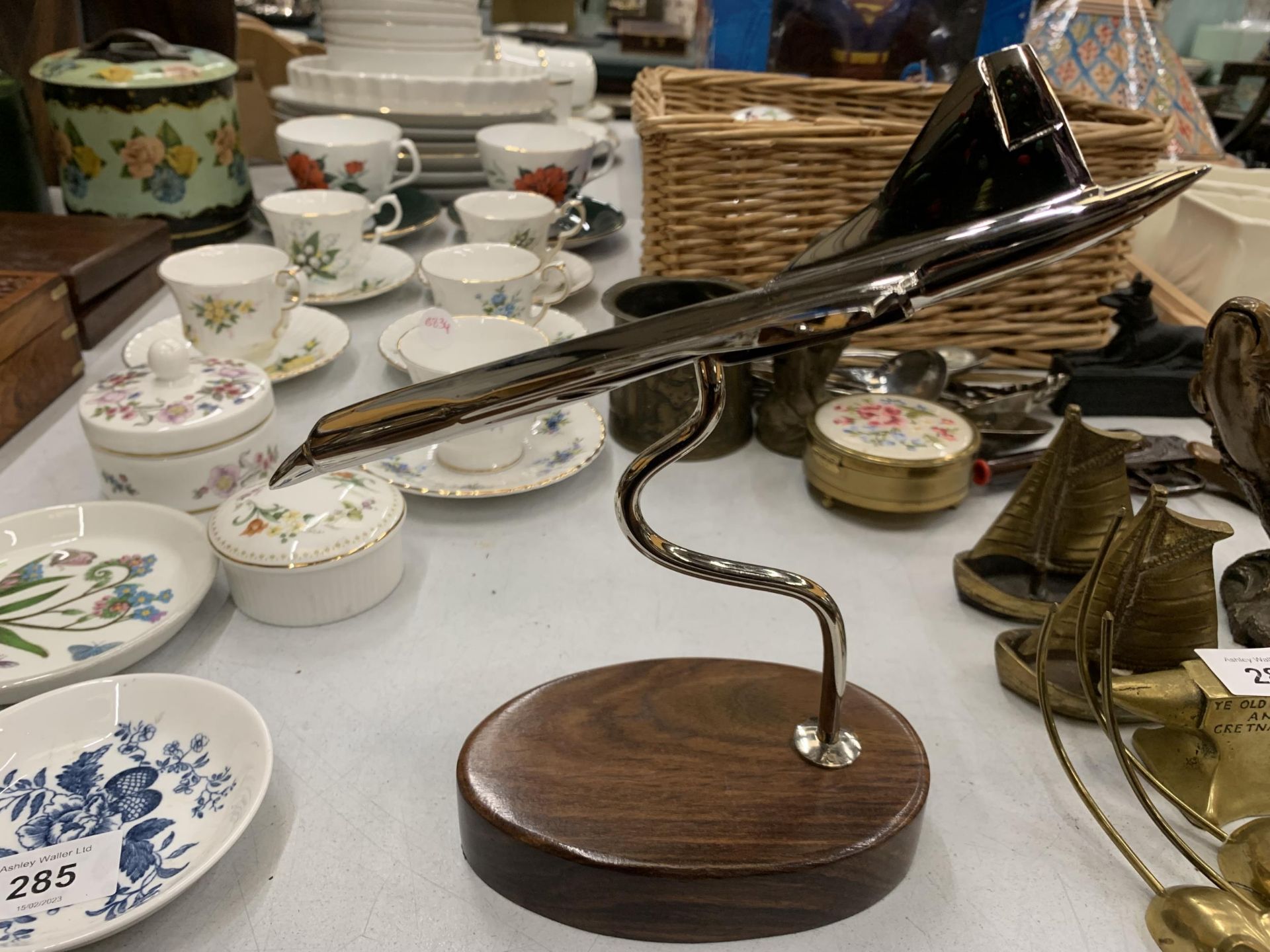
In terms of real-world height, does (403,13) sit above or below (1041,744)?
above

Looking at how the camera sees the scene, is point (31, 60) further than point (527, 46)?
No

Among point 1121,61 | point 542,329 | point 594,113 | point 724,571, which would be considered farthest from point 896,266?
point 594,113

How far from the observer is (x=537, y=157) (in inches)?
43.6

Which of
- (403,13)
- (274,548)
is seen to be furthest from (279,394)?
(403,13)

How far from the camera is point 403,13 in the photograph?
1263mm

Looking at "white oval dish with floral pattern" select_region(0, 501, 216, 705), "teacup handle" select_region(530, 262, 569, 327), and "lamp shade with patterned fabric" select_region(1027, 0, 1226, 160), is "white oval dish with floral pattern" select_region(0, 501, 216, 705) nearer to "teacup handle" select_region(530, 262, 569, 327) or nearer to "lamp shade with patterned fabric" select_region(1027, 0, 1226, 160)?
"teacup handle" select_region(530, 262, 569, 327)

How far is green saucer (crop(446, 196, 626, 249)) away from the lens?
117cm

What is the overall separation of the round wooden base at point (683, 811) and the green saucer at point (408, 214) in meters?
0.81

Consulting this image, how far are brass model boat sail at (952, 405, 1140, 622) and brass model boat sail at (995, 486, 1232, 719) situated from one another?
72mm

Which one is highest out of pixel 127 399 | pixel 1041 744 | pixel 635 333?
pixel 635 333

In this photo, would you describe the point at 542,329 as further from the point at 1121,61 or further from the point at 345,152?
the point at 1121,61

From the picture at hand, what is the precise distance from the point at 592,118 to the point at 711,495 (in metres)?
1.22

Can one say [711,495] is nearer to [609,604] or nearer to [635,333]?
[609,604]

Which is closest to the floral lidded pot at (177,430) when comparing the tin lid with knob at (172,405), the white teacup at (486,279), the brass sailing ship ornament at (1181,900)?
the tin lid with knob at (172,405)
